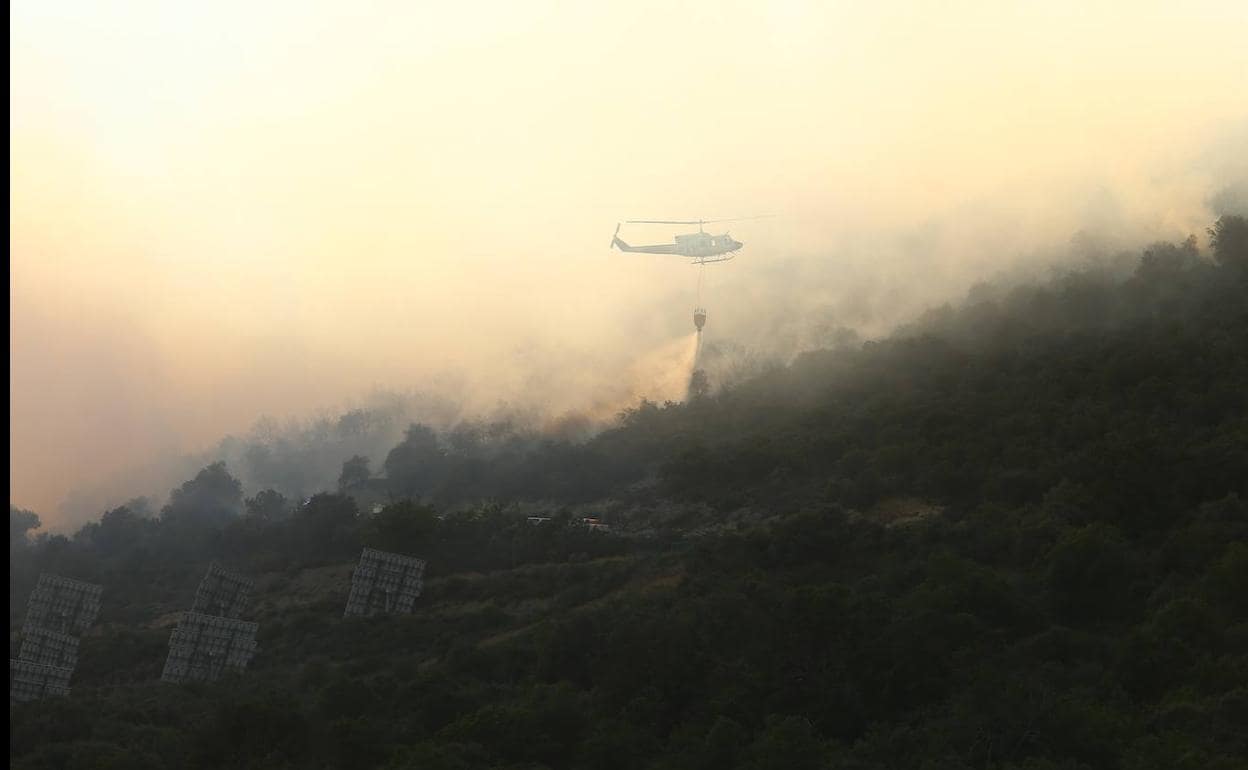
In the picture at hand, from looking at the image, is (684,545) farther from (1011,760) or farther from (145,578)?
(145,578)

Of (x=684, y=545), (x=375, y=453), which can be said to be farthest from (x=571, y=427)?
(x=684, y=545)

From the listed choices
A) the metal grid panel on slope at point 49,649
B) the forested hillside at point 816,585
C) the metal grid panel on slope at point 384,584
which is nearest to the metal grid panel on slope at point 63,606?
the forested hillside at point 816,585

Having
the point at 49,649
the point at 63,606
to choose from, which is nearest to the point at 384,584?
the point at 49,649

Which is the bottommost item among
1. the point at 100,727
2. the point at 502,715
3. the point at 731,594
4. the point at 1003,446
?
the point at 100,727

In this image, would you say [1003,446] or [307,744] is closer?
[307,744]

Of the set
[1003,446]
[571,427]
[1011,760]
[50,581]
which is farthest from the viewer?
[571,427]

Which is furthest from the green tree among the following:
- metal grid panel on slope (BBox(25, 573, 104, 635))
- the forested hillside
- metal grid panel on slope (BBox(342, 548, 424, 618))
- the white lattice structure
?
metal grid panel on slope (BBox(342, 548, 424, 618))

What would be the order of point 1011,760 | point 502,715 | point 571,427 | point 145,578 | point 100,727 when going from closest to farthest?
1. point 1011,760
2. point 502,715
3. point 100,727
4. point 145,578
5. point 571,427

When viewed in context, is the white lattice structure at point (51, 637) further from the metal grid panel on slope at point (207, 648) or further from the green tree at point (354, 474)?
the green tree at point (354, 474)
